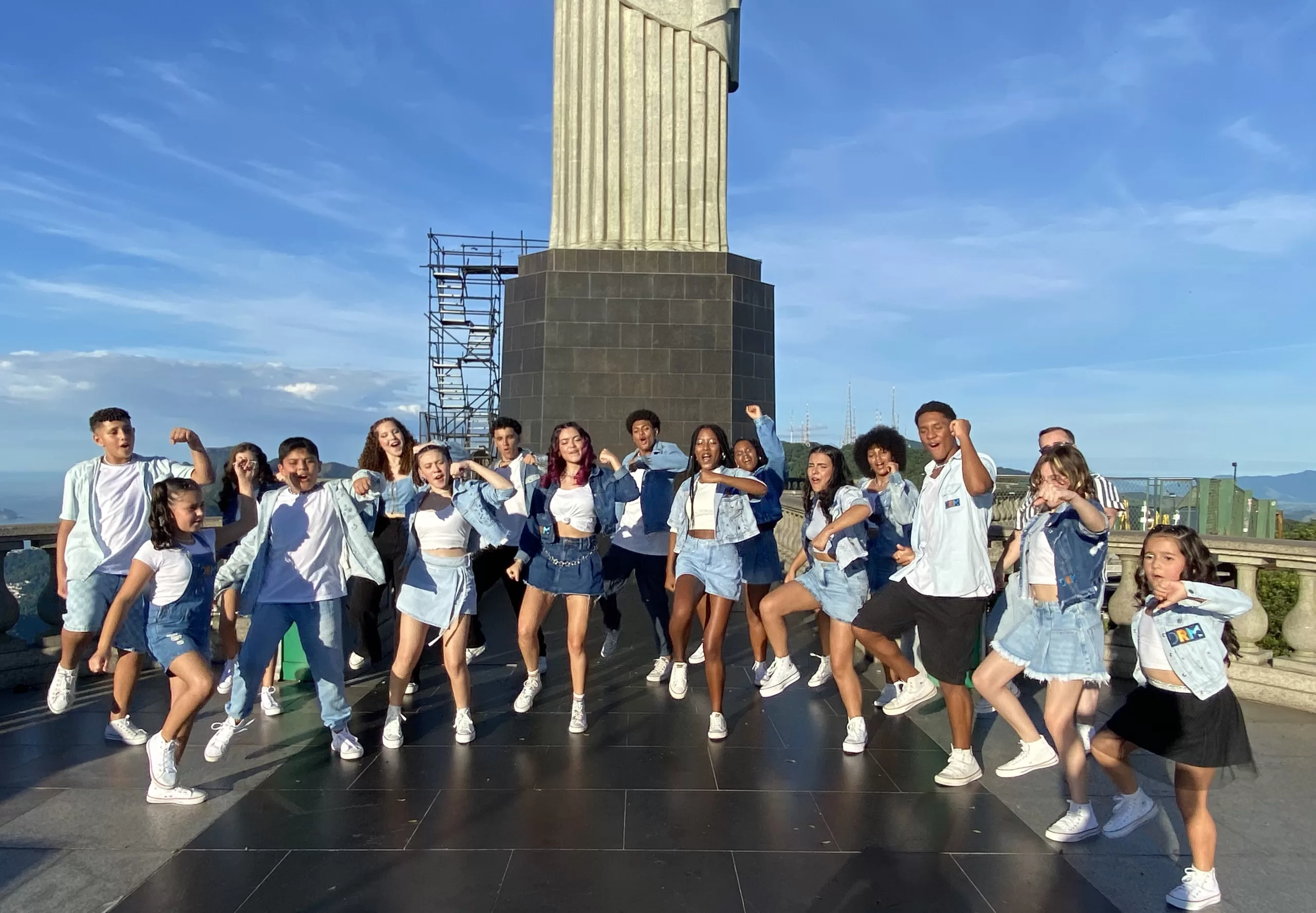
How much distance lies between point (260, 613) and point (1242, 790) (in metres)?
5.13

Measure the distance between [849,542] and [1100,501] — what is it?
1.47m

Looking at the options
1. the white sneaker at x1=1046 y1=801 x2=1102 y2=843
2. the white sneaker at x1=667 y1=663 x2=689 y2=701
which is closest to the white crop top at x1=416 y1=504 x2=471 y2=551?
the white sneaker at x1=667 y1=663 x2=689 y2=701

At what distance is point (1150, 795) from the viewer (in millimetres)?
4711

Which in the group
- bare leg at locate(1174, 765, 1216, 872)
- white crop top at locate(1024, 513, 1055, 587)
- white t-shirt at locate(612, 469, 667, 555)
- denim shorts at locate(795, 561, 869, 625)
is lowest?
bare leg at locate(1174, 765, 1216, 872)

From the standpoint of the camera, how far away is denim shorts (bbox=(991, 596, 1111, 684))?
4.32 m

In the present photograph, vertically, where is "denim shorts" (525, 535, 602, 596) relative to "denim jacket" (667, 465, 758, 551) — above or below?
below

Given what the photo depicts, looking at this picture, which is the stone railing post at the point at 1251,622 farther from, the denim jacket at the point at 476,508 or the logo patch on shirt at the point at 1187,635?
the denim jacket at the point at 476,508

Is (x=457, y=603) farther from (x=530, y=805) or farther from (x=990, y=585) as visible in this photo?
(x=990, y=585)

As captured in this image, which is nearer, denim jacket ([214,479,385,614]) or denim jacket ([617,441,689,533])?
denim jacket ([214,479,385,614])

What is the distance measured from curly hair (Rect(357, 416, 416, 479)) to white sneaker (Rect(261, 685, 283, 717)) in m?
1.60

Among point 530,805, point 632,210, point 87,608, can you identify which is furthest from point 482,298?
point 530,805

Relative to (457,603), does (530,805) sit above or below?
below

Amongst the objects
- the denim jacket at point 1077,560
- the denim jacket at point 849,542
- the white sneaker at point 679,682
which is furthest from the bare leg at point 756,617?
the denim jacket at point 1077,560

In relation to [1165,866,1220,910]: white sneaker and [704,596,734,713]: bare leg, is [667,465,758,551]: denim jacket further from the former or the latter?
[1165,866,1220,910]: white sneaker
